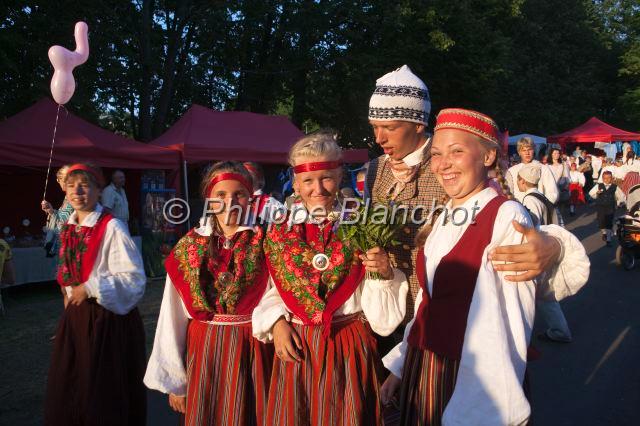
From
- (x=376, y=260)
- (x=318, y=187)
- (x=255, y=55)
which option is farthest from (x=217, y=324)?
(x=255, y=55)

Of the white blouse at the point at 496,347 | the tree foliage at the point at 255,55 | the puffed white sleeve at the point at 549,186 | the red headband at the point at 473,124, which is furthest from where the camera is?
the tree foliage at the point at 255,55

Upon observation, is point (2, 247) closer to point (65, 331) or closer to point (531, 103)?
point (65, 331)

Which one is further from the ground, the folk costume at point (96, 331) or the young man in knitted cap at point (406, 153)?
the young man in knitted cap at point (406, 153)

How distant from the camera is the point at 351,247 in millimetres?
2350

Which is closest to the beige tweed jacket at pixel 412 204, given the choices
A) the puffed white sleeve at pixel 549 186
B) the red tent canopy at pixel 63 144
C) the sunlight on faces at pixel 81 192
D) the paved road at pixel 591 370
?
the sunlight on faces at pixel 81 192

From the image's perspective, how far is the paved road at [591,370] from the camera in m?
3.97

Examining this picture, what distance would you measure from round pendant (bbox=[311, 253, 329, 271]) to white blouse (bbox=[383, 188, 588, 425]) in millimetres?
803

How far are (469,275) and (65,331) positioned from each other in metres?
2.68

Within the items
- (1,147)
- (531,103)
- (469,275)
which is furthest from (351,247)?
(531,103)

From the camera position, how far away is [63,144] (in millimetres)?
8328

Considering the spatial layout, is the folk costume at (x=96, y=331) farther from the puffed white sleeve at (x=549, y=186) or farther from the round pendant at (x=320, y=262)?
the puffed white sleeve at (x=549, y=186)

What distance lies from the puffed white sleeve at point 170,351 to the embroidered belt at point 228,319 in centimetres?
19

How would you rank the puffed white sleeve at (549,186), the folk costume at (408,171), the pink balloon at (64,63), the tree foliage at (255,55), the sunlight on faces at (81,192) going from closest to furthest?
1. the folk costume at (408,171)
2. the sunlight on faces at (81,192)
3. the pink balloon at (64,63)
4. the puffed white sleeve at (549,186)
5. the tree foliage at (255,55)

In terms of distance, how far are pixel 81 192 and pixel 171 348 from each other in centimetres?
139
